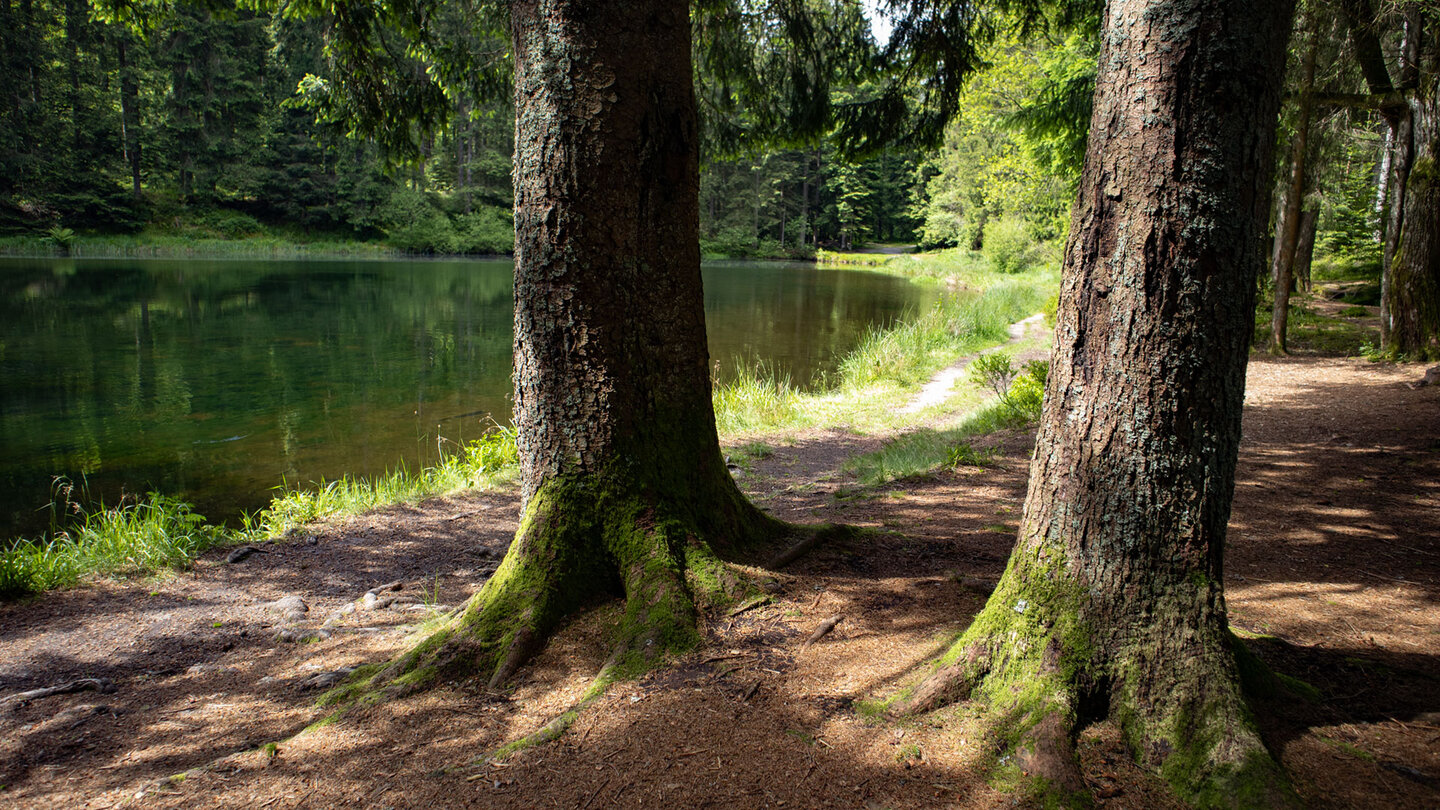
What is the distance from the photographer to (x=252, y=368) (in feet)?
44.9

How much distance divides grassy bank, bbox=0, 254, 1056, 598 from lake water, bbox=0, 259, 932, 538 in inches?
39.1

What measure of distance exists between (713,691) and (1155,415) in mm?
1521

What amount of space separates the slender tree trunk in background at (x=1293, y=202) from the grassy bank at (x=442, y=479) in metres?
4.61

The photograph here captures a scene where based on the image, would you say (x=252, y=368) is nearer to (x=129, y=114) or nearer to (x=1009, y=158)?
(x=1009, y=158)

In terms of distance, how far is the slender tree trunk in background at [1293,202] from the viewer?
A: 9.37 metres

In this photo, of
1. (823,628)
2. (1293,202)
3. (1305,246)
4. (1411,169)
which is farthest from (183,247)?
(1411,169)

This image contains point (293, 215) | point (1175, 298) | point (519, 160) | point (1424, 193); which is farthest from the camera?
point (293, 215)

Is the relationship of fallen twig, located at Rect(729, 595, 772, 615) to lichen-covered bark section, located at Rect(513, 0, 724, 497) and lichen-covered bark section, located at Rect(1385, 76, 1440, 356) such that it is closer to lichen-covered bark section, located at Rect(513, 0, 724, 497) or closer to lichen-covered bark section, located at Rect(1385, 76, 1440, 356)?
lichen-covered bark section, located at Rect(513, 0, 724, 497)

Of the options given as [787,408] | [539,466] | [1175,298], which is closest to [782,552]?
[539,466]

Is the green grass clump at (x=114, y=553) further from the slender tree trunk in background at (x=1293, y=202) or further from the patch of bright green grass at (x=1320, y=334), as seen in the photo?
the slender tree trunk in background at (x=1293, y=202)

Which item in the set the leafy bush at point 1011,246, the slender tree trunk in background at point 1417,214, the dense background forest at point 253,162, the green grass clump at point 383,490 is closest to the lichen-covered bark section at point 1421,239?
the slender tree trunk in background at point 1417,214

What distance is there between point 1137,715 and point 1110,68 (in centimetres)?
176

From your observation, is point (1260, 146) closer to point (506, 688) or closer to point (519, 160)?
point (519, 160)

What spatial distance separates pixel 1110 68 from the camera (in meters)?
2.09
